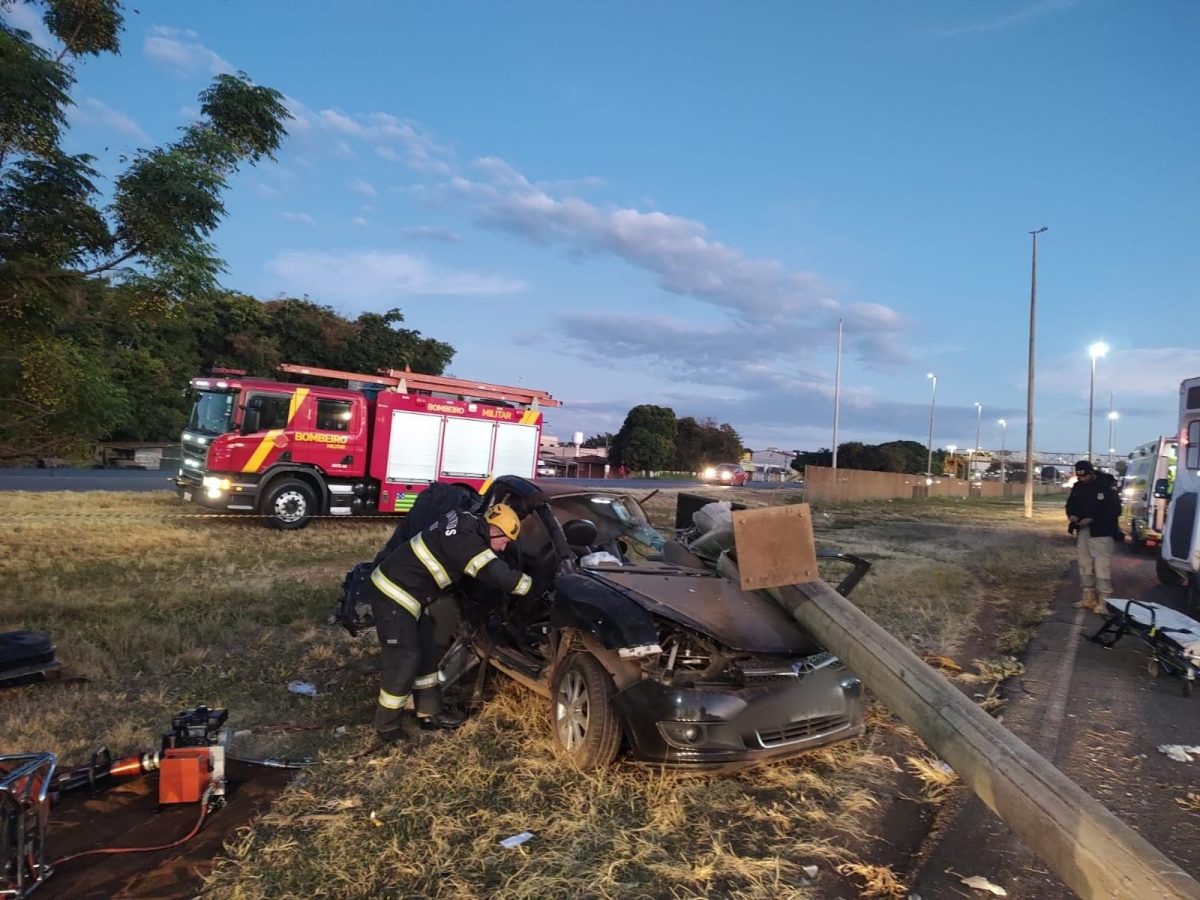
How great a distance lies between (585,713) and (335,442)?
10690 millimetres

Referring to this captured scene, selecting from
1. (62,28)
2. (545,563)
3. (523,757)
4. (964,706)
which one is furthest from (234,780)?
(62,28)

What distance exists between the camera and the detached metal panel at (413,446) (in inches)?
554

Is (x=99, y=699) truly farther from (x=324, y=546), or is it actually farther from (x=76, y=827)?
(x=324, y=546)

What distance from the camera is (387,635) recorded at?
414cm

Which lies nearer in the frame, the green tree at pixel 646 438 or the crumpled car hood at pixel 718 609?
the crumpled car hood at pixel 718 609

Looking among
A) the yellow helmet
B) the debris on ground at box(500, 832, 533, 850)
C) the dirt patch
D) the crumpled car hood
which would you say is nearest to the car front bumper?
A: the crumpled car hood

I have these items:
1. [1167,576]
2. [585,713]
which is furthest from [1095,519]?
[585,713]

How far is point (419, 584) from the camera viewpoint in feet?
13.8

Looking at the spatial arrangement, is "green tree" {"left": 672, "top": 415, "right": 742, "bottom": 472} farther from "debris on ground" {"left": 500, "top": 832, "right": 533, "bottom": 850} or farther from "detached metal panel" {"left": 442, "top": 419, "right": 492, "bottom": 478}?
"debris on ground" {"left": 500, "top": 832, "right": 533, "bottom": 850}

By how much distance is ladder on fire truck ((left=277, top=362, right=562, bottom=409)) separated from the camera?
14.3 meters

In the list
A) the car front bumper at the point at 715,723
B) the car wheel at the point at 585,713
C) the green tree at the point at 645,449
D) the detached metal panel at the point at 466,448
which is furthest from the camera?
the green tree at the point at 645,449

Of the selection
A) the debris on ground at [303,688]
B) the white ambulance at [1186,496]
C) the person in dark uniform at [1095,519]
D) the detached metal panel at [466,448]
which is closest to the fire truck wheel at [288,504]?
the detached metal panel at [466,448]

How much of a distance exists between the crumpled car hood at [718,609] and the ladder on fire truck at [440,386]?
34.8ft

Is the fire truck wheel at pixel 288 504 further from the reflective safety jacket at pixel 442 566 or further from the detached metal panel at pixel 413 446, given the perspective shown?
the reflective safety jacket at pixel 442 566
